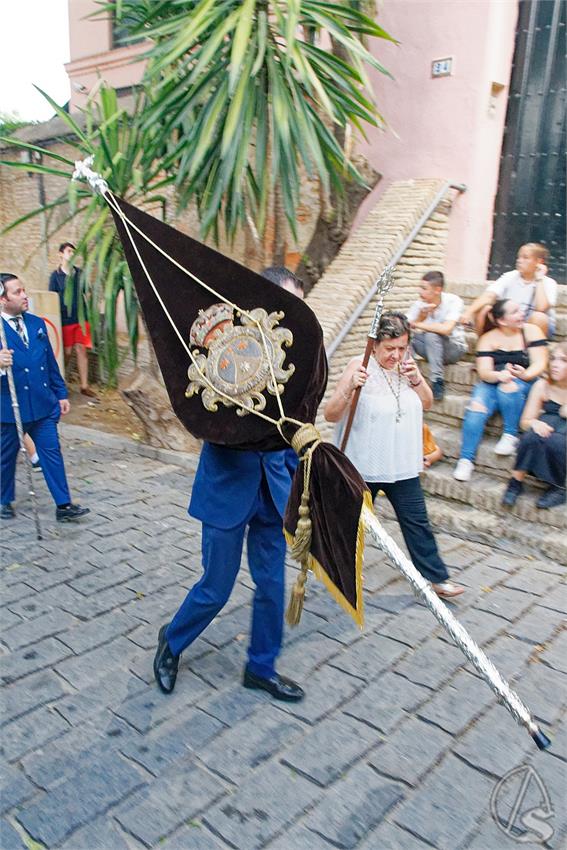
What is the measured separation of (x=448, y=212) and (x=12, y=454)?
489cm

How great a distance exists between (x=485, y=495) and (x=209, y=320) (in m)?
2.92

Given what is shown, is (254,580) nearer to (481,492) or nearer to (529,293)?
(481,492)

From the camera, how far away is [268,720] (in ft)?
9.29

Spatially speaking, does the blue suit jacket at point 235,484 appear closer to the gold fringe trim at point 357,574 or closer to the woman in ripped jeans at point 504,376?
the gold fringe trim at point 357,574

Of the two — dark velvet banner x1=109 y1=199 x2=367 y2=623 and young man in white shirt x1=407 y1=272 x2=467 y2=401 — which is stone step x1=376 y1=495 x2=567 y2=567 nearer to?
young man in white shirt x1=407 y1=272 x2=467 y2=401

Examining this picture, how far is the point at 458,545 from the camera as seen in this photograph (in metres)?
4.63

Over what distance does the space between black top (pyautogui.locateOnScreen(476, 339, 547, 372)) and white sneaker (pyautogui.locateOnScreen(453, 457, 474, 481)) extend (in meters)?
0.74

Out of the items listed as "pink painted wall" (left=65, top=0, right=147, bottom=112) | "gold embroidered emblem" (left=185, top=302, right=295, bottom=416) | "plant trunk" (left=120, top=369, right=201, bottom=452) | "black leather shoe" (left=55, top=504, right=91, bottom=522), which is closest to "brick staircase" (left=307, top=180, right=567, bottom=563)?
"plant trunk" (left=120, top=369, right=201, bottom=452)

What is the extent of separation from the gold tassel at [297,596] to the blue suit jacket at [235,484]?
1.03 feet

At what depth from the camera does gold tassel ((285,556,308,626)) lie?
256cm

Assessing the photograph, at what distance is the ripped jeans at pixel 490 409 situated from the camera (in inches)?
194

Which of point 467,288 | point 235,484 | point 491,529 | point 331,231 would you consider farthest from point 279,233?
point 235,484

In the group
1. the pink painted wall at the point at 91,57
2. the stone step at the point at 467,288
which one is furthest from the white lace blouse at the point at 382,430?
the pink painted wall at the point at 91,57

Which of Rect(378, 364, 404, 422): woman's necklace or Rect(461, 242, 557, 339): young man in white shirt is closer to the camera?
Rect(378, 364, 404, 422): woman's necklace
